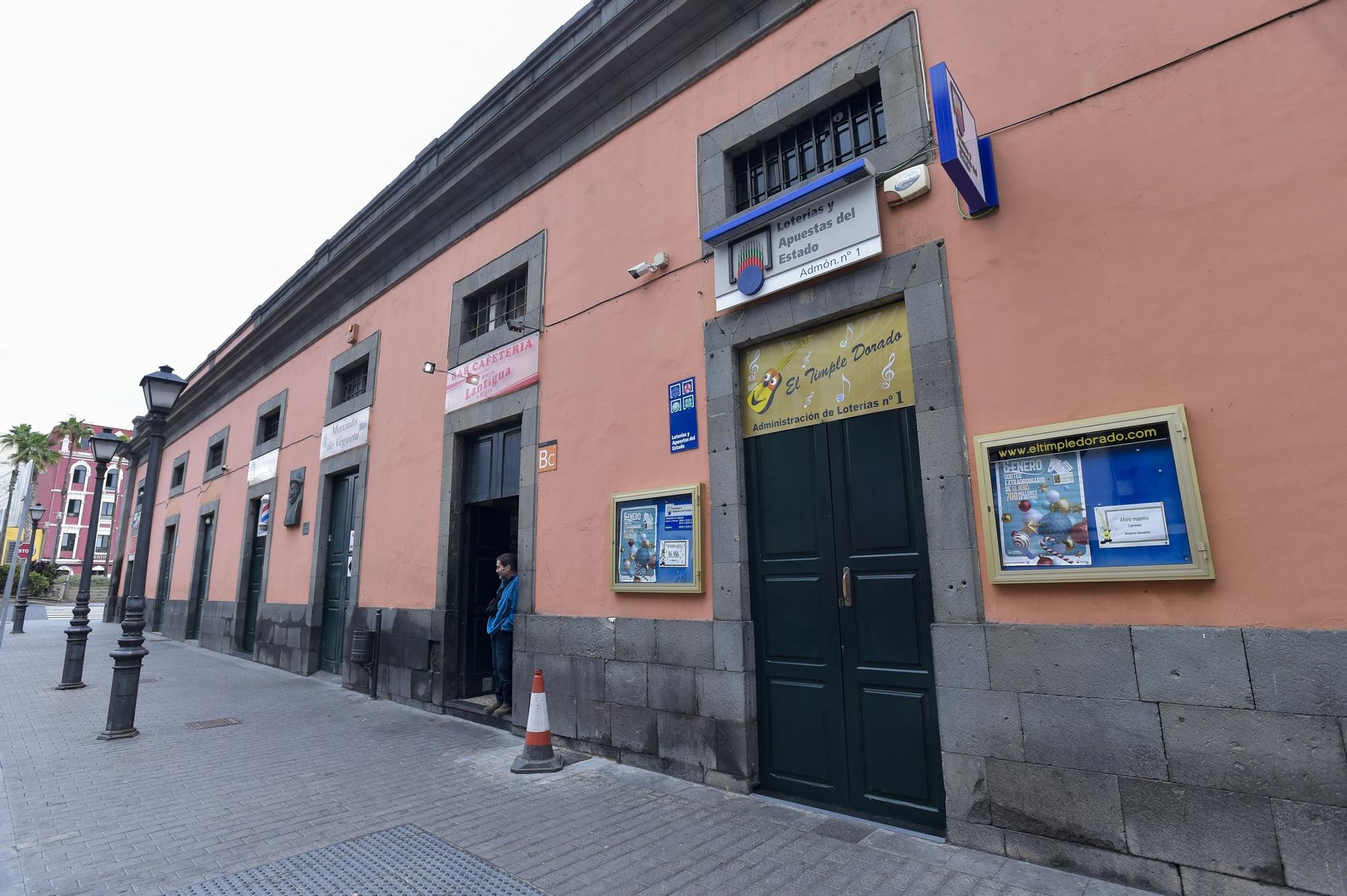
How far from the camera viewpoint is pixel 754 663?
5340 millimetres

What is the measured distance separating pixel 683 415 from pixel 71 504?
74.4 meters

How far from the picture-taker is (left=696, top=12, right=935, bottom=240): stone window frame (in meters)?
4.88

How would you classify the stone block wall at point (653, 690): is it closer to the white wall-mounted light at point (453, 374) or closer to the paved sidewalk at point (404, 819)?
the paved sidewalk at point (404, 819)

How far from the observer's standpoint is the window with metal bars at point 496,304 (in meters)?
8.68

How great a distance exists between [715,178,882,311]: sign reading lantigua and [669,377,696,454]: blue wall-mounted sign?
2.53 ft

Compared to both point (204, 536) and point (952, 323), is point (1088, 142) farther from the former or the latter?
point (204, 536)

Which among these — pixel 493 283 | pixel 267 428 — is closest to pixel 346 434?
pixel 493 283

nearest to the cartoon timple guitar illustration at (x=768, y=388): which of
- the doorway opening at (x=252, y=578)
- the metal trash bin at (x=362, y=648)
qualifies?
the metal trash bin at (x=362, y=648)

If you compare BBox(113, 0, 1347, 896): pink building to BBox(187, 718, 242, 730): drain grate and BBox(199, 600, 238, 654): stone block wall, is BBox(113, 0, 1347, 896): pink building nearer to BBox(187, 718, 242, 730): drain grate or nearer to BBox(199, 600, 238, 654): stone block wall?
BBox(187, 718, 242, 730): drain grate

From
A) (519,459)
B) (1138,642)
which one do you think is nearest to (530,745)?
(519,459)

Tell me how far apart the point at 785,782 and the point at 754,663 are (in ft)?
2.90

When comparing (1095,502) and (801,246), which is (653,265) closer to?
(801,246)

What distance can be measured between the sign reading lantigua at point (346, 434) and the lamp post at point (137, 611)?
2.68m

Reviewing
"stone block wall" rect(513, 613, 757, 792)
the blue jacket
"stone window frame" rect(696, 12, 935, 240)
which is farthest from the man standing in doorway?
"stone window frame" rect(696, 12, 935, 240)
